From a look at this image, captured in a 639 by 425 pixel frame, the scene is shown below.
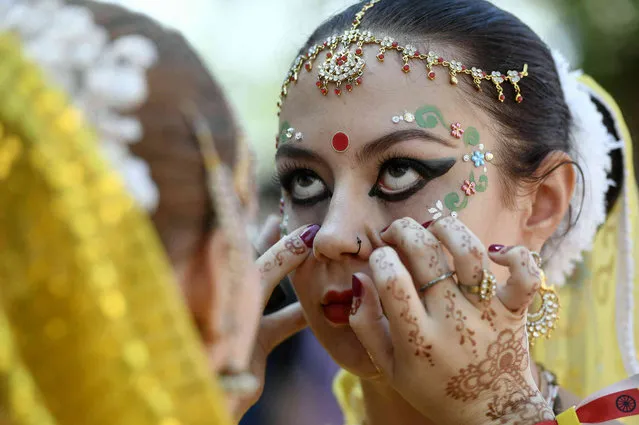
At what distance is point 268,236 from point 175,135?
1.17 m

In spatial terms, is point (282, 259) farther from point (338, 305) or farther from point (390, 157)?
point (390, 157)

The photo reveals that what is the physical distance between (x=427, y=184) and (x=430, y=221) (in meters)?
0.08

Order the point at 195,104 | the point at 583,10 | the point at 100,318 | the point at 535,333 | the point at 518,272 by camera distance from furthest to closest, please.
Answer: the point at 583,10 → the point at 535,333 → the point at 518,272 → the point at 195,104 → the point at 100,318

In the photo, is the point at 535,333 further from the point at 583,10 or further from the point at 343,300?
the point at 583,10

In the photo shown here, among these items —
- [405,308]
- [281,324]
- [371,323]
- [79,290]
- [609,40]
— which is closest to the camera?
[79,290]

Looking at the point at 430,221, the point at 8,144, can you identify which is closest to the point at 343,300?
the point at 430,221

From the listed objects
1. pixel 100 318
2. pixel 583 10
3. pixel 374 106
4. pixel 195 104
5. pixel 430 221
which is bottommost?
pixel 583 10

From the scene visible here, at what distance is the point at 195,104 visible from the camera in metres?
0.71

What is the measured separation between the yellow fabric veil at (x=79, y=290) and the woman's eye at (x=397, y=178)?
838mm

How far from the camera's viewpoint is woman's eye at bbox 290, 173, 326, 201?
4.97 feet

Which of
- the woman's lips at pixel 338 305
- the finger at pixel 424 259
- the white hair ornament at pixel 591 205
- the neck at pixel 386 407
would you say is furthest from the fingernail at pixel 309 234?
the white hair ornament at pixel 591 205

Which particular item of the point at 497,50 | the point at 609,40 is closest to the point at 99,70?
A: the point at 497,50

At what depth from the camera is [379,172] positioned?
4.71ft

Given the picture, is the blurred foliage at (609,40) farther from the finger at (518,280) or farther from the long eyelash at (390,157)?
the finger at (518,280)
